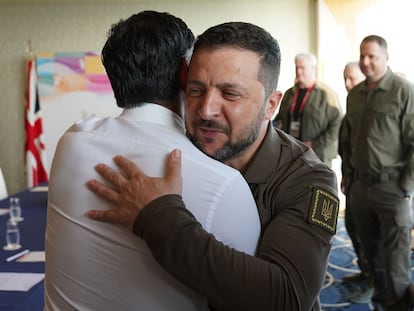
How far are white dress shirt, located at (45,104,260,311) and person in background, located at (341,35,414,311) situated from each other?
2538 millimetres

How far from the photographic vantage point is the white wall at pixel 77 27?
607cm

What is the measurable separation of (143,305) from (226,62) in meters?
0.52

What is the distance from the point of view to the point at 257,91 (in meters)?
1.05

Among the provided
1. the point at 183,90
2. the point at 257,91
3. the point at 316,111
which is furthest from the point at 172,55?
the point at 316,111

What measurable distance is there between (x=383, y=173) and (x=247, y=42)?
8.29 ft

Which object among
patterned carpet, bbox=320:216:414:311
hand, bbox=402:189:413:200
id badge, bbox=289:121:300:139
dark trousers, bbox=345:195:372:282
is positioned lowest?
patterned carpet, bbox=320:216:414:311

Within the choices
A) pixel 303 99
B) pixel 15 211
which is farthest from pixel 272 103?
pixel 303 99

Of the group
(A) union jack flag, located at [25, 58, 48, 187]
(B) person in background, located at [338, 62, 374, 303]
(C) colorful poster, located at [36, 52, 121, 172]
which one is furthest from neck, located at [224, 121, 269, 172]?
(A) union jack flag, located at [25, 58, 48, 187]

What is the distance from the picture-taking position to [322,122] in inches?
182

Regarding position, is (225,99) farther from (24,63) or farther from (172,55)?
(24,63)

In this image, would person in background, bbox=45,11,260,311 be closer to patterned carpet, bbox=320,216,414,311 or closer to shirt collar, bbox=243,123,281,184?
shirt collar, bbox=243,123,281,184

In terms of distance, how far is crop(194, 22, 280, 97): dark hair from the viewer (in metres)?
1.02

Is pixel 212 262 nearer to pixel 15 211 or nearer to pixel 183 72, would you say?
pixel 183 72

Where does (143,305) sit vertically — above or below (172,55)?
below
